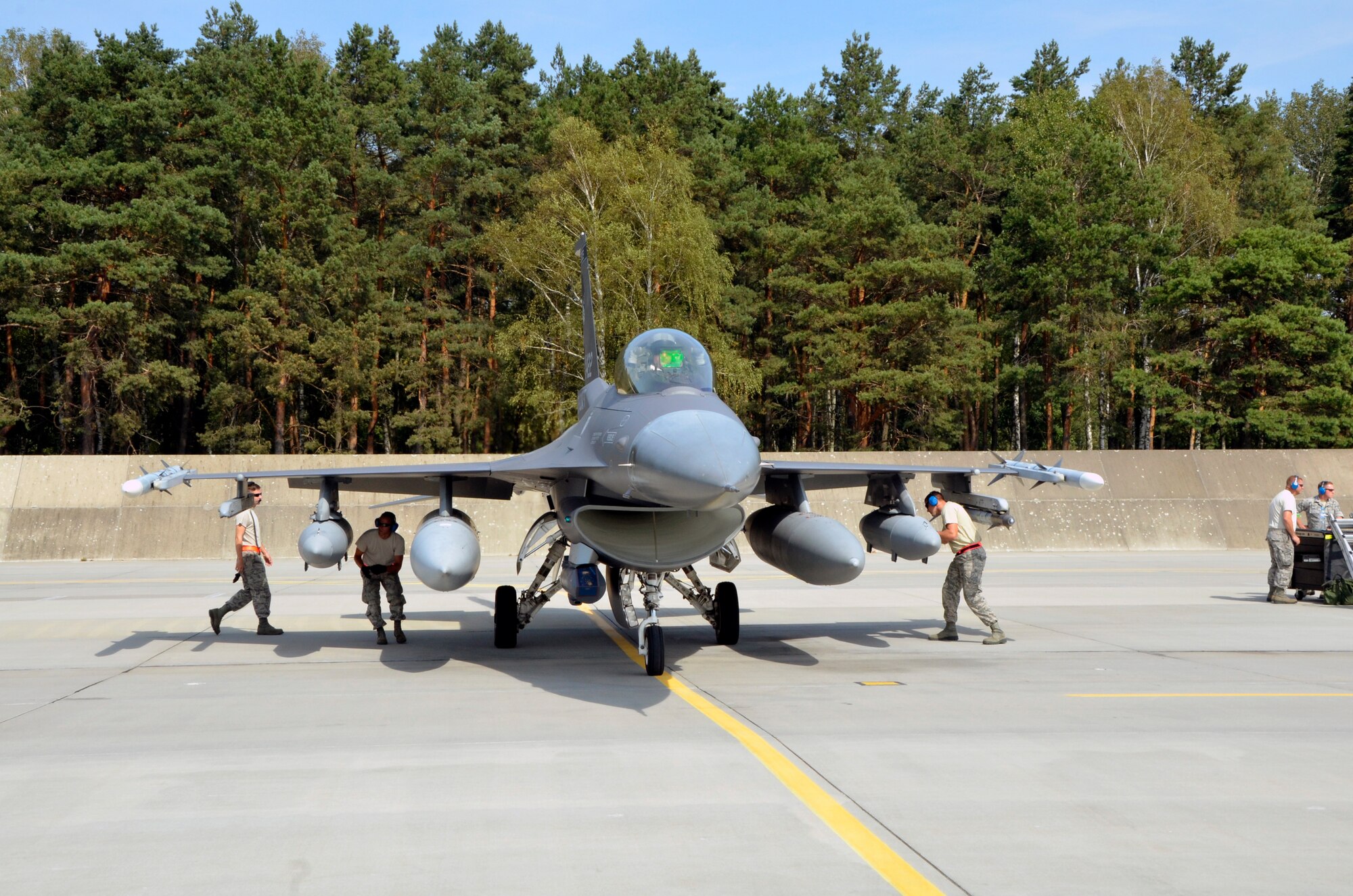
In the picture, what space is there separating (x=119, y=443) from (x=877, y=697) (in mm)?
Result: 46909

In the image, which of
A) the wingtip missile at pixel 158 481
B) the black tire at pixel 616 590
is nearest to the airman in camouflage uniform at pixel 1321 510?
the black tire at pixel 616 590

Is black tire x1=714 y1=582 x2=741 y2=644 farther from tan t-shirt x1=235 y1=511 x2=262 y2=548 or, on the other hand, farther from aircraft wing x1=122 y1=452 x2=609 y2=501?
tan t-shirt x1=235 y1=511 x2=262 y2=548

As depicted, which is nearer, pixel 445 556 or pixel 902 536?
pixel 445 556

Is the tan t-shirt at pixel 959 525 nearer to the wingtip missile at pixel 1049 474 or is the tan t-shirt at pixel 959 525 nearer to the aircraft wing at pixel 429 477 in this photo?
Result: the wingtip missile at pixel 1049 474

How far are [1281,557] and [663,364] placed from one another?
38.0 ft

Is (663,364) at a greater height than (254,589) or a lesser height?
greater

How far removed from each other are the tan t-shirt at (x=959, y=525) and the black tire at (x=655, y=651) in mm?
3990

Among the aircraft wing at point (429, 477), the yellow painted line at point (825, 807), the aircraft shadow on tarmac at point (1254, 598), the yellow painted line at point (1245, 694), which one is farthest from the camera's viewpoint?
the aircraft shadow on tarmac at point (1254, 598)

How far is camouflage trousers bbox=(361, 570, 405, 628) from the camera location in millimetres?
12750

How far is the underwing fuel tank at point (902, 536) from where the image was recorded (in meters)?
11.9

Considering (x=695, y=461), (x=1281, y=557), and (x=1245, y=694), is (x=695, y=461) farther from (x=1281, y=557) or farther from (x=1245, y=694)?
(x=1281, y=557)

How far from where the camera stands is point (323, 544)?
11.6 m

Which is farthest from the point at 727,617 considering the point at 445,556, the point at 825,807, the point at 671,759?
the point at 825,807

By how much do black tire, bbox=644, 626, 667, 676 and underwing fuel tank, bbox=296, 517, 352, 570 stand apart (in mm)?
3475
